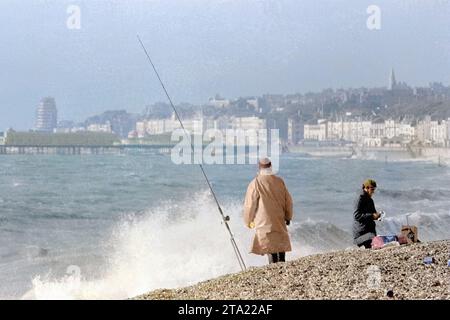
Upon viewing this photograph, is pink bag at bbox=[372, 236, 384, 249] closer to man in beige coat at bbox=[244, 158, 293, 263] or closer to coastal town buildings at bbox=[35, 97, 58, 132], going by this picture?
man in beige coat at bbox=[244, 158, 293, 263]

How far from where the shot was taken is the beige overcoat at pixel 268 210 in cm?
866

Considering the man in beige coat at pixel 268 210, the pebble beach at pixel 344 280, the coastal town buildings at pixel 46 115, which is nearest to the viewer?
the pebble beach at pixel 344 280

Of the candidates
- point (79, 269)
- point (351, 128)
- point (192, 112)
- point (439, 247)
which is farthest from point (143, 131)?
point (439, 247)

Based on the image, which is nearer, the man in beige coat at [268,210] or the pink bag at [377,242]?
the man in beige coat at [268,210]

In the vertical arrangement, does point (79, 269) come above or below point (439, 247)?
below

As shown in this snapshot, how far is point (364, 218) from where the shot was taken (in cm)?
959

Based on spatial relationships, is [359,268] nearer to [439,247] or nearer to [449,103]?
[439,247]

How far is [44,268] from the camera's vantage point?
2269 centimetres

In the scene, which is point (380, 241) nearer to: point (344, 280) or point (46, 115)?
point (344, 280)

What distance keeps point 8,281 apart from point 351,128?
56.4m

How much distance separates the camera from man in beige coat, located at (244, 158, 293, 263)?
8656 mm

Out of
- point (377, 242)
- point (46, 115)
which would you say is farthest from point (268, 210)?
point (46, 115)

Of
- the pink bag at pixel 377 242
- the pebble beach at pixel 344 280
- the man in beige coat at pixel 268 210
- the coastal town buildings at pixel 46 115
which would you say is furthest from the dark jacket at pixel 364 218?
the coastal town buildings at pixel 46 115

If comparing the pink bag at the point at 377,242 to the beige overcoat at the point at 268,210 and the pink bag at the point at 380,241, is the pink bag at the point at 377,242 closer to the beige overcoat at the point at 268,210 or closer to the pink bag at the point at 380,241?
the pink bag at the point at 380,241
